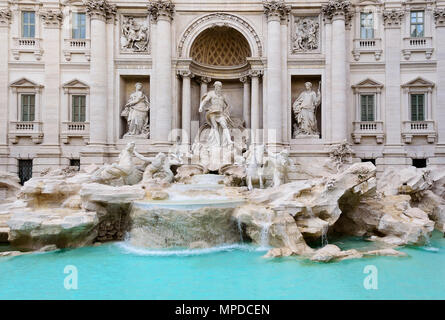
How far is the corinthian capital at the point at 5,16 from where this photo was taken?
16203 mm

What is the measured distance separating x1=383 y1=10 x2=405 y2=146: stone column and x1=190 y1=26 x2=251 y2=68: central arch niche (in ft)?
23.2

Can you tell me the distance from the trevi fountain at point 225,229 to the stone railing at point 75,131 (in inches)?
199

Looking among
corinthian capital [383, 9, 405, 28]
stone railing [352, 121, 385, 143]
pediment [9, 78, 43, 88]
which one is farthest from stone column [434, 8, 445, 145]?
pediment [9, 78, 43, 88]

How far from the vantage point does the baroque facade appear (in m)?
15.6

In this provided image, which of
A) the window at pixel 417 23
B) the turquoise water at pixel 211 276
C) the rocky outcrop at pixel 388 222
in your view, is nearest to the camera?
the turquoise water at pixel 211 276

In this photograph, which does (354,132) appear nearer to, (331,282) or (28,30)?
(331,282)

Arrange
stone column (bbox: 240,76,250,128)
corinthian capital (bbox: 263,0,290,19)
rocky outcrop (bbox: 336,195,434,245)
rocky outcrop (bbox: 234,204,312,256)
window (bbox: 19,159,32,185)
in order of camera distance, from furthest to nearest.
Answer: stone column (bbox: 240,76,250,128) < window (bbox: 19,159,32,185) < corinthian capital (bbox: 263,0,290,19) < rocky outcrop (bbox: 336,195,434,245) < rocky outcrop (bbox: 234,204,312,256)

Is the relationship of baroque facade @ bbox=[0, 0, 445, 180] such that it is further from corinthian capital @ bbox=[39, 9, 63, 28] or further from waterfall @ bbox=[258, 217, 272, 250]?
waterfall @ bbox=[258, 217, 272, 250]

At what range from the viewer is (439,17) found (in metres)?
15.7

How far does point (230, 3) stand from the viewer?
16000 millimetres

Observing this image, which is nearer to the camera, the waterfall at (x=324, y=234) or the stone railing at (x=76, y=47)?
the waterfall at (x=324, y=234)

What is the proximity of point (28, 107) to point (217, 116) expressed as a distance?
9.98 metres

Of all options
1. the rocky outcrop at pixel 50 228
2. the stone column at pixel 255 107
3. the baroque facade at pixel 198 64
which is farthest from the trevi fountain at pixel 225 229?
the baroque facade at pixel 198 64

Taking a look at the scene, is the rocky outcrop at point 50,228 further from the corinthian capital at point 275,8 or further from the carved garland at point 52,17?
the corinthian capital at point 275,8
